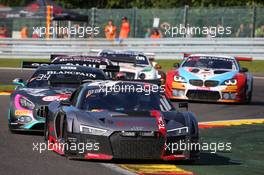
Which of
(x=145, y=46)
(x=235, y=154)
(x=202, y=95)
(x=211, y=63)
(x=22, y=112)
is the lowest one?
(x=145, y=46)

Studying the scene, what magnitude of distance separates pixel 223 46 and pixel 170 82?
13.1 metres

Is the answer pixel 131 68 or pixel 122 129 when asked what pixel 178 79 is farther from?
pixel 122 129

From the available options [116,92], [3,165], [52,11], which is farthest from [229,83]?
[52,11]

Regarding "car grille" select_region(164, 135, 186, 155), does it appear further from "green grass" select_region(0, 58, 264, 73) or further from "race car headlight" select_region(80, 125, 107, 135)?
"green grass" select_region(0, 58, 264, 73)

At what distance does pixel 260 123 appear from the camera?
17.1 meters

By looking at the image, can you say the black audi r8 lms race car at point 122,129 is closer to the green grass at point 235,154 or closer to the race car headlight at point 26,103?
the green grass at point 235,154

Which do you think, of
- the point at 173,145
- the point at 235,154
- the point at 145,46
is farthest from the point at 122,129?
the point at 145,46

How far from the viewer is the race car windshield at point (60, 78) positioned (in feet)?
48.8

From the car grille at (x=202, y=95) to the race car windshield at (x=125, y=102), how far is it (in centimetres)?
919

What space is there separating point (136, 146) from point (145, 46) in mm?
24768

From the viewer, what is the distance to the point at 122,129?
10.7m

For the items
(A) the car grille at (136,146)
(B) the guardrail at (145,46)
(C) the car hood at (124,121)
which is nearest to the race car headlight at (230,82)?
(C) the car hood at (124,121)

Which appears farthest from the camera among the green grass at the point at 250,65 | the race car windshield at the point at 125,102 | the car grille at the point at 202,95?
the green grass at the point at 250,65

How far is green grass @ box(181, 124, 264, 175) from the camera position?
10.8 m
